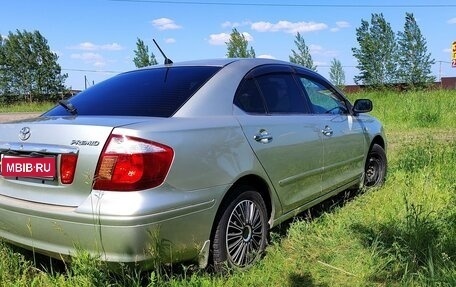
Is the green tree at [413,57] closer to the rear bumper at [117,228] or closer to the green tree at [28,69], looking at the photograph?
the green tree at [28,69]

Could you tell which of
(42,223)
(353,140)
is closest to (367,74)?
(353,140)

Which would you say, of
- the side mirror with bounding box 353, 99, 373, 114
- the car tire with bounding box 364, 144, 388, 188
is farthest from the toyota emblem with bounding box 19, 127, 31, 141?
the car tire with bounding box 364, 144, 388, 188

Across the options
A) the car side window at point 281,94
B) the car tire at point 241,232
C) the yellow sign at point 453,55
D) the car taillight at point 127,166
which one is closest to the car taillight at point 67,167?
the car taillight at point 127,166

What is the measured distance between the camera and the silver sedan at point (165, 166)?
2.51 metres

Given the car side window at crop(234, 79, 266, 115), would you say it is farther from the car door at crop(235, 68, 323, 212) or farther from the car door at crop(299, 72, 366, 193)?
the car door at crop(299, 72, 366, 193)

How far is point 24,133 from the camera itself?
2830 millimetres

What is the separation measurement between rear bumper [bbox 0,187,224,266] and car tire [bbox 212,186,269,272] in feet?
0.50

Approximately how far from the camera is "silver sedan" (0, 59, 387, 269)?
2.51 metres

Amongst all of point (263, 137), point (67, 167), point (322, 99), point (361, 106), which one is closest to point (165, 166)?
point (67, 167)

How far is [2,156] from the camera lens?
115 inches

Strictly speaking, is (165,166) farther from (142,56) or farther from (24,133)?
(142,56)

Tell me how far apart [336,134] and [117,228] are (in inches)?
103

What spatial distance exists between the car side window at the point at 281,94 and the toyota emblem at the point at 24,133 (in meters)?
1.74

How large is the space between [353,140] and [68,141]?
3113mm
